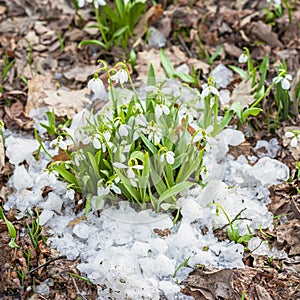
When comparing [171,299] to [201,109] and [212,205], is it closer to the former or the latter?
[212,205]

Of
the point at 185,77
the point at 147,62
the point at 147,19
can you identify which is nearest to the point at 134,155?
the point at 185,77

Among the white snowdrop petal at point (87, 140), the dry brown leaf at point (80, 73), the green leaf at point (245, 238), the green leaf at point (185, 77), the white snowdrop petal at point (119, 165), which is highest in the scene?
the white snowdrop petal at point (87, 140)

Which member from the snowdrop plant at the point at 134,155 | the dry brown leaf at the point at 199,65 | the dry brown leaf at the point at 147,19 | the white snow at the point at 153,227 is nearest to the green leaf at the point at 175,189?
the snowdrop plant at the point at 134,155

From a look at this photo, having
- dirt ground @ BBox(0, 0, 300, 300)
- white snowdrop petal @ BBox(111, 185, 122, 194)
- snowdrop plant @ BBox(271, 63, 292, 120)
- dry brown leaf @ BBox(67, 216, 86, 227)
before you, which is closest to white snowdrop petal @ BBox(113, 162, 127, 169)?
white snowdrop petal @ BBox(111, 185, 122, 194)

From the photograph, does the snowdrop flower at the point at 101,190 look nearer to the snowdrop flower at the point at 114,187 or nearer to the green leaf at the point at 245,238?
the snowdrop flower at the point at 114,187

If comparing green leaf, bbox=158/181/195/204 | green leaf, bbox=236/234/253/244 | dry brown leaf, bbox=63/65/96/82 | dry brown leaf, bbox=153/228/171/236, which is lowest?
green leaf, bbox=236/234/253/244

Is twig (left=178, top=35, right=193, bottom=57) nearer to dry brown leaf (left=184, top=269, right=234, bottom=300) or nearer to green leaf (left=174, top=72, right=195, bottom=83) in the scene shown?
green leaf (left=174, top=72, right=195, bottom=83)
